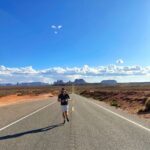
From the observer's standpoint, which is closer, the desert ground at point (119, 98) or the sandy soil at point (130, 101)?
the desert ground at point (119, 98)

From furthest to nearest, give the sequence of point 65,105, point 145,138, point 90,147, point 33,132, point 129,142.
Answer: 1. point 65,105
2. point 33,132
3. point 145,138
4. point 129,142
5. point 90,147

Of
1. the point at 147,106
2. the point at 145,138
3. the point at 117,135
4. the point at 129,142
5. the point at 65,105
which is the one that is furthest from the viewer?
the point at 147,106

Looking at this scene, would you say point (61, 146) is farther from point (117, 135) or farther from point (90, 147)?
point (117, 135)

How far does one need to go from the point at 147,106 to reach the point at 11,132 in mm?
16957

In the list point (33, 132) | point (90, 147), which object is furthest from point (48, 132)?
point (90, 147)

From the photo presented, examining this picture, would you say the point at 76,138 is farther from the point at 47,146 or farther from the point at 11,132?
the point at 11,132

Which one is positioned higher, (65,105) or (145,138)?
(65,105)

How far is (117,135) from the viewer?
40.7 ft

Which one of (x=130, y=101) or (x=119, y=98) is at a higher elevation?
(x=119, y=98)

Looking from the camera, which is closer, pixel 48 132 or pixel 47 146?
pixel 47 146

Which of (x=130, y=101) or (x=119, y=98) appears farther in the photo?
(x=119, y=98)

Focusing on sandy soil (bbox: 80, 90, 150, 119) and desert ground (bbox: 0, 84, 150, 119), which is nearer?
desert ground (bbox: 0, 84, 150, 119)

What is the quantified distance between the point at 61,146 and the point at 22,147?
1.18 metres

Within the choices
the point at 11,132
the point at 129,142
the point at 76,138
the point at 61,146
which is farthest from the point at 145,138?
the point at 11,132
